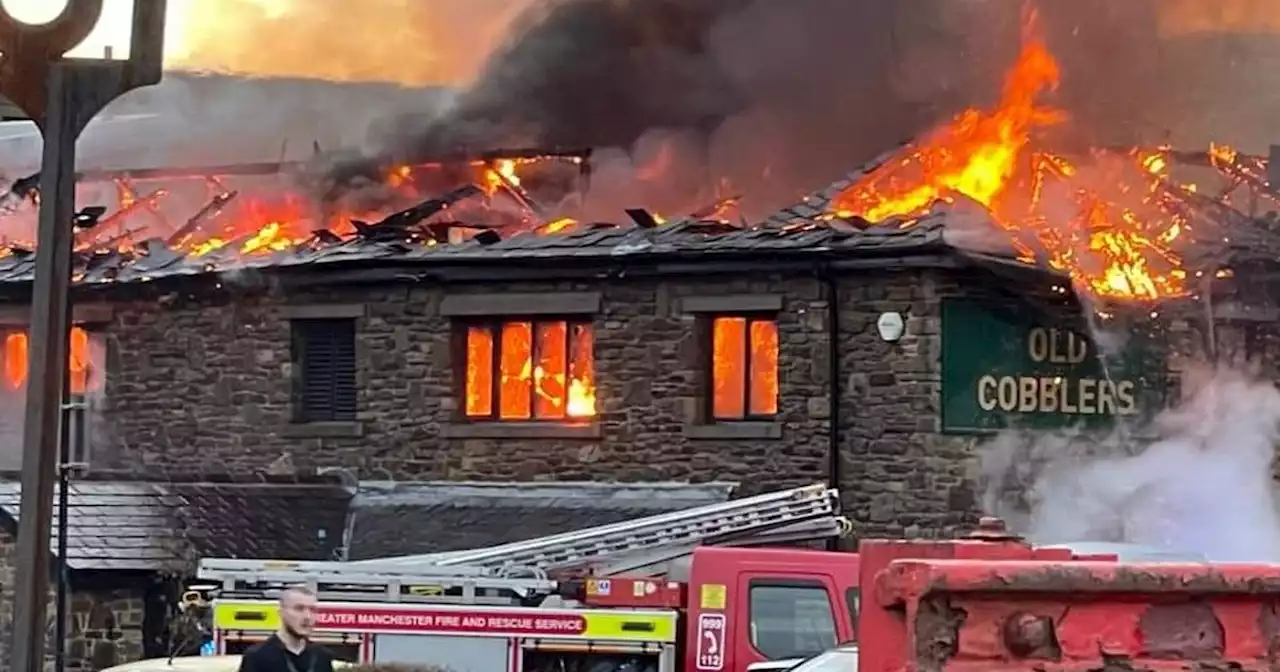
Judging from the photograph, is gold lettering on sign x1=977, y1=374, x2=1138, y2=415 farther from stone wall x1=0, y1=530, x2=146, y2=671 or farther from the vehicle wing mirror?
stone wall x1=0, y1=530, x2=146, y2=671

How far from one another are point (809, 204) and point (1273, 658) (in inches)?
621

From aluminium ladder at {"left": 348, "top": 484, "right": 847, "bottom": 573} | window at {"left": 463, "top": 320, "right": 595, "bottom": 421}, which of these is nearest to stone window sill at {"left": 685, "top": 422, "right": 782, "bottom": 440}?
window at {"left": 463, "top": 320, "right": 595, "bottom": 421}

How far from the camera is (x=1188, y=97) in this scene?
26094 mm

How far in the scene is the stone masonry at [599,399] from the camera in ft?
59.3

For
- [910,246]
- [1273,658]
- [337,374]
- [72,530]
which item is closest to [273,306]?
[337,374]

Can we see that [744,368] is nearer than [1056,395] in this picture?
No

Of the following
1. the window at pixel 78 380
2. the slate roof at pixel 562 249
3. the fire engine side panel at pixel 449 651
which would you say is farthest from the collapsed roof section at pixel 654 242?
the fire engine side panel at pixel 449 651

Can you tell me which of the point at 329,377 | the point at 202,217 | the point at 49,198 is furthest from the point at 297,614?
the point at 202,217

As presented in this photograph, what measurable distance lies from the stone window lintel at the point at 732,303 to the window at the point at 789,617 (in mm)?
6533

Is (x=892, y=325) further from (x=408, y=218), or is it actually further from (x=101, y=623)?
(x=101, y=623)

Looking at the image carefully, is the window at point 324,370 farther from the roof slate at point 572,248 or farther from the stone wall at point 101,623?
the stone wall at point 101,623

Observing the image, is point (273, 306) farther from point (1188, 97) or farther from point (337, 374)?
point (1188, 97)

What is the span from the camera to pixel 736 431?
61.6 feet

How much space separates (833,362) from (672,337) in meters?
1.70
